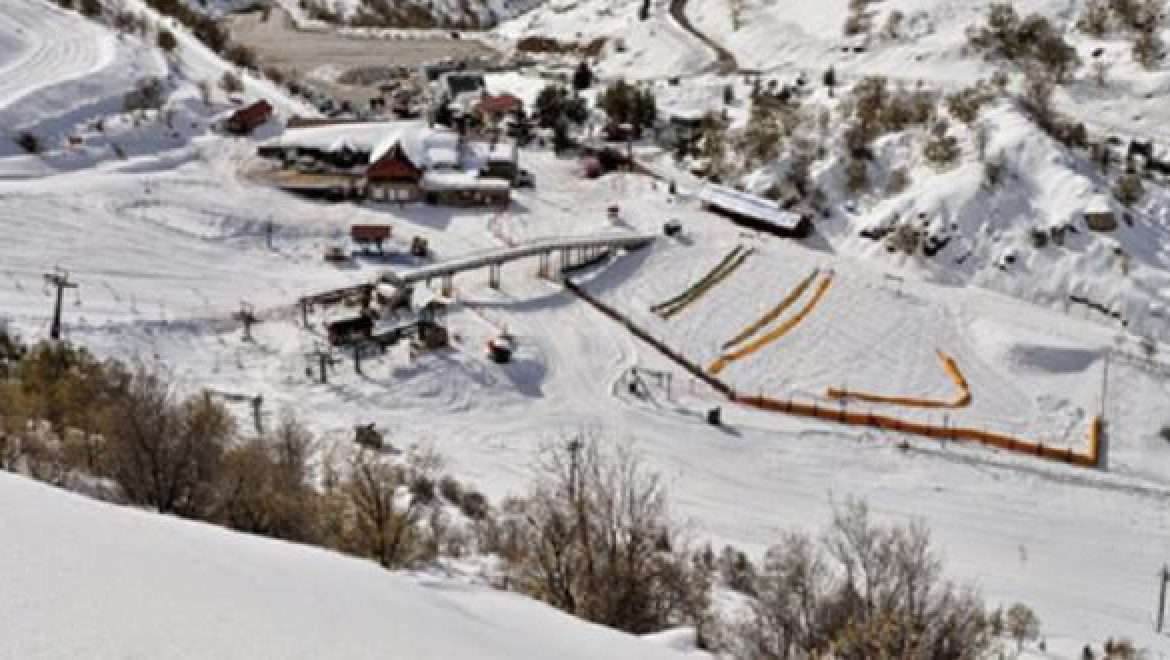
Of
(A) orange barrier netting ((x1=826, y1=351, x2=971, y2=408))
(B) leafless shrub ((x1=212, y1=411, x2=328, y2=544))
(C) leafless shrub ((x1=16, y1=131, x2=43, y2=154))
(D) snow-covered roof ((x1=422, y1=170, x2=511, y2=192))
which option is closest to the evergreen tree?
(D) snow-covered roof ((x1=422, y1=170, x2=511, y2=192))

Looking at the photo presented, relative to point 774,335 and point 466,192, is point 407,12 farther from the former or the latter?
point 774,335

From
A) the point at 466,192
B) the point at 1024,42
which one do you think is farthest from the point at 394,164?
the point at 1024,42

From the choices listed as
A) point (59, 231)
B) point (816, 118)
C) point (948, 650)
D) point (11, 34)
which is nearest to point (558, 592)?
point (948, 650)

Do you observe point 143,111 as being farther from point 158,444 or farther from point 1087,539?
point 1087,539

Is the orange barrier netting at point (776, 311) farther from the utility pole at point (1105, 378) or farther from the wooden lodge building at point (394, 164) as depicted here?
the wooden lodge building at point (394, 164)

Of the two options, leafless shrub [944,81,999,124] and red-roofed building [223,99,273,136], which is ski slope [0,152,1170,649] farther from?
leafless shrub [944,81,999,124]

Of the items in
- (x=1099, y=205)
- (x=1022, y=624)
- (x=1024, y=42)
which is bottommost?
(x=1022, y=624)
